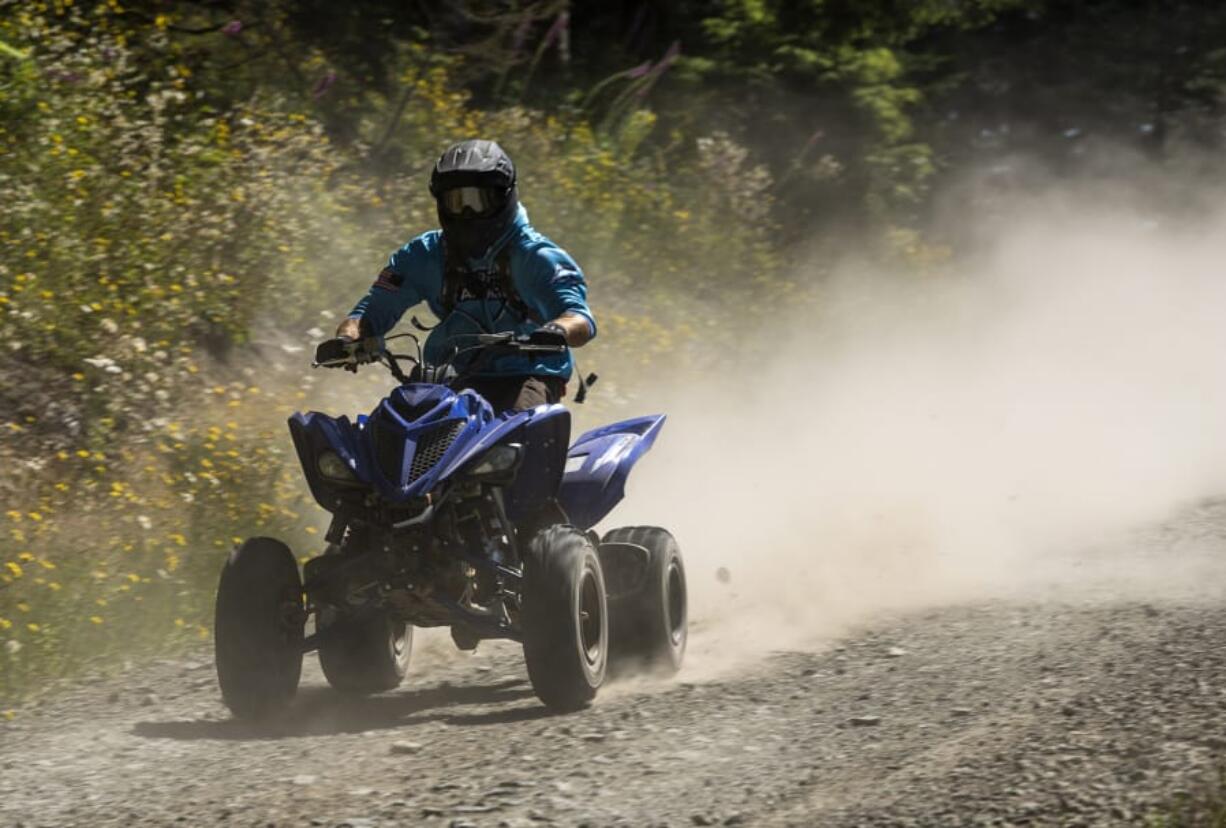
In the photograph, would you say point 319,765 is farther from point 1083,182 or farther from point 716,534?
point 1083,182

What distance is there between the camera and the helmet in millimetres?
7516

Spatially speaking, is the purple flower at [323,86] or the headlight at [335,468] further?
the purple flower at [323,86]

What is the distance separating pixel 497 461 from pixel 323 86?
30.4ft

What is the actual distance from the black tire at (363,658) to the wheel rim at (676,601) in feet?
3.97

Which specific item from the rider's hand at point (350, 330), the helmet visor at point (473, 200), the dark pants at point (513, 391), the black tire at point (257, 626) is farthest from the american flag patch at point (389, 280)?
the black tire at point (257, 626)

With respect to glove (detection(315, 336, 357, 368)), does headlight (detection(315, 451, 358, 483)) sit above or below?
below

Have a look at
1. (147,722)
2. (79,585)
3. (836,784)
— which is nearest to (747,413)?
(79,585)

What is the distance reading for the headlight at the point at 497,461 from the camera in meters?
6.86

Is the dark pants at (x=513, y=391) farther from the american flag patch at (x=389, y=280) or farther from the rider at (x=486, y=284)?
the american flag patch at (x=389, y=280)

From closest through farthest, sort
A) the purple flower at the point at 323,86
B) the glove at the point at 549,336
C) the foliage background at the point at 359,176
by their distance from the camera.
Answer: the glove at the point at 549,336 → the foliage background at the point at 359,176 → the purple flower at the point at 323,86

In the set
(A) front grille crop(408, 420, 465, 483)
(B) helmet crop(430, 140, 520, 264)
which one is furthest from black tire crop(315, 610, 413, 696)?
(B) helmet crop(430, 140, 520, 264)

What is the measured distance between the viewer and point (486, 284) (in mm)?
7809

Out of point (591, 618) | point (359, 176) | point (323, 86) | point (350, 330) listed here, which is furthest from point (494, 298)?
point (323, 86)

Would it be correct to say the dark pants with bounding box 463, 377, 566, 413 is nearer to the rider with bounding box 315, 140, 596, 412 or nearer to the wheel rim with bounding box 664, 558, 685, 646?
the rider with bounding box 315, 140, 596, 412
